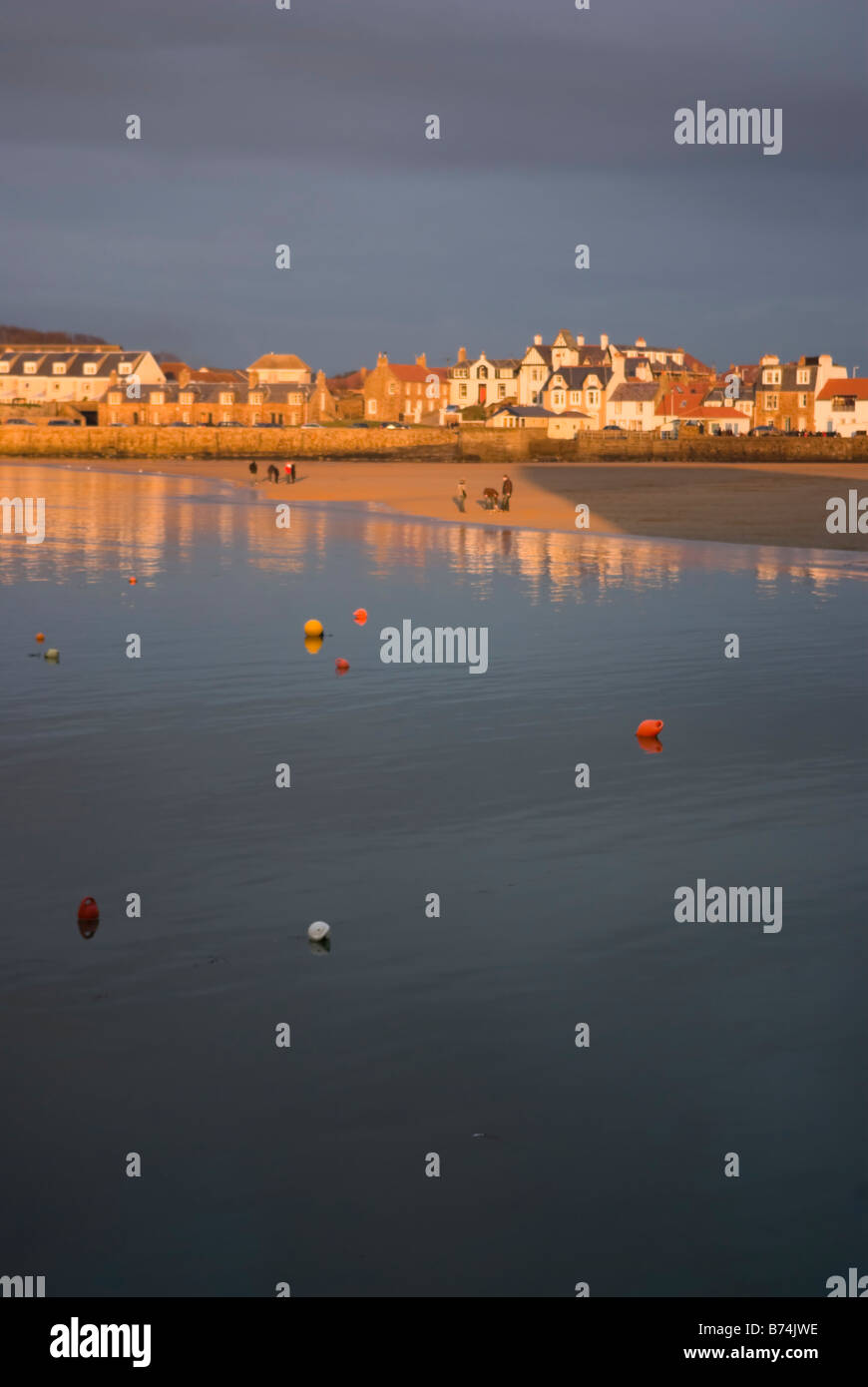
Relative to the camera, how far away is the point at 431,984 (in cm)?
987

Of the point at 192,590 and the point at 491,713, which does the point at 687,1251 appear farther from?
the point at 192,590

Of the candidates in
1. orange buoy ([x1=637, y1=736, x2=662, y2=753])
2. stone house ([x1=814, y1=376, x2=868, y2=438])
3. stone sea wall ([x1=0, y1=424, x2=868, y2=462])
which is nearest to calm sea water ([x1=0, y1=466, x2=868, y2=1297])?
orange buoy ([x1=637, y1=736, x2=662, y2=753])

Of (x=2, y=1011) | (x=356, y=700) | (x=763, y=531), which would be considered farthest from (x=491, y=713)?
(x=763, y=531)

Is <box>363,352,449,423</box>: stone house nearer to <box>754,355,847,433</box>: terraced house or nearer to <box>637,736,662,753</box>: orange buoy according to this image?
<box>754,355,847,433</box>: terraced house

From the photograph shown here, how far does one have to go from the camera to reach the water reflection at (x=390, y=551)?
116ft

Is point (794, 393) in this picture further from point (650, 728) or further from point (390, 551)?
point (650, 728)

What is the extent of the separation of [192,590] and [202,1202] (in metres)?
25.8

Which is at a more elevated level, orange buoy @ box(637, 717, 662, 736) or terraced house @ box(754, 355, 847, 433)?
terraced house @ box(754, 355, 847, 433)

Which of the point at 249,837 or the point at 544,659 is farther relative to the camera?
the point at 544,659

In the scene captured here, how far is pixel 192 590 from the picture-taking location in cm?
3234

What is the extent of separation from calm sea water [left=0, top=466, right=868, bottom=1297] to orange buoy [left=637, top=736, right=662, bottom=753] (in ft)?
0.96

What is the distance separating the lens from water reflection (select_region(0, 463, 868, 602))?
35.4 m

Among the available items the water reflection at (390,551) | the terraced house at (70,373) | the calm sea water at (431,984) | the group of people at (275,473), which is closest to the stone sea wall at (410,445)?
the group of people at (275,473)
